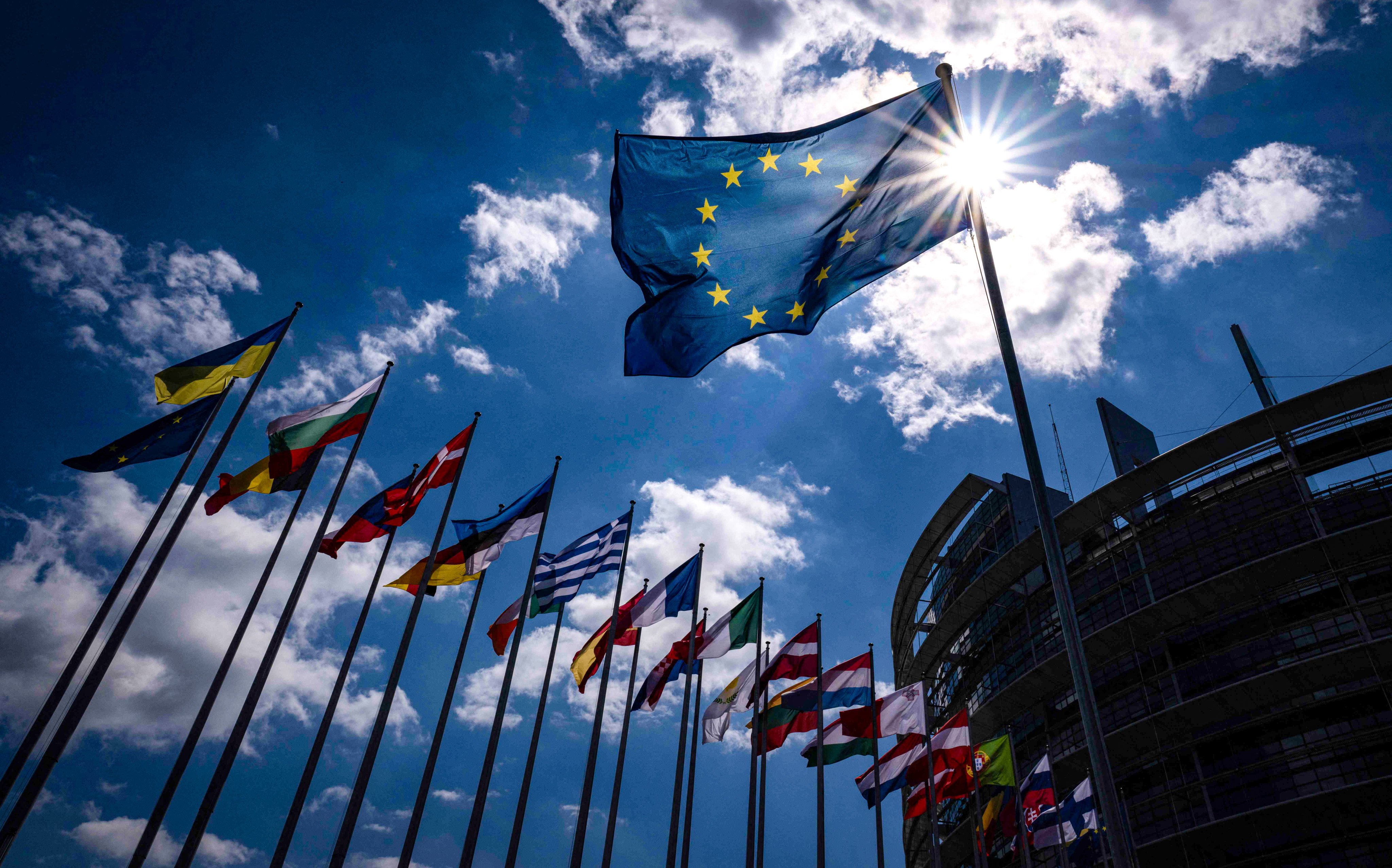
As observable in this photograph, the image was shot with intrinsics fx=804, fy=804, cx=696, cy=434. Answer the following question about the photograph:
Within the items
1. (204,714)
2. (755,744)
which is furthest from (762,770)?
(204,714)

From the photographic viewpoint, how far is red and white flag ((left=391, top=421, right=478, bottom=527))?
20.4m

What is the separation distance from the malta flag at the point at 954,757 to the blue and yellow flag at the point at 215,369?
→ 21.4 metres

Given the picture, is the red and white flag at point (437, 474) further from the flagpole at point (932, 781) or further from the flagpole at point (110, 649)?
the flagpole at point (932, 781)

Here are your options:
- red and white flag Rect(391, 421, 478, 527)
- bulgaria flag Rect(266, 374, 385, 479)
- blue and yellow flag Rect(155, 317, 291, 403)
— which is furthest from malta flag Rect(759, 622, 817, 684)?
blue and yellow flag Rect(155, 317, 291, 403)

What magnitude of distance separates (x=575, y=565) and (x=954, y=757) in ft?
42.0

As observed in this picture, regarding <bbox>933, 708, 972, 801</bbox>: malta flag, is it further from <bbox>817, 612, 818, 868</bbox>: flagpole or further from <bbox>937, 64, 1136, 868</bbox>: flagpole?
<bbox>937, 64, 1136, 868</bbox>: flagpole

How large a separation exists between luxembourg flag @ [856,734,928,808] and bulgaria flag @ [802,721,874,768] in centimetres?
95

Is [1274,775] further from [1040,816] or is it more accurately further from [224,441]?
[224,441]

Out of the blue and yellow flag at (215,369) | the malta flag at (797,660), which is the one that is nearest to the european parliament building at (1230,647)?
the malta flag at (797,660)

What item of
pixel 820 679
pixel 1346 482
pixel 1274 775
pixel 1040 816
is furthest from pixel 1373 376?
pixel 820 679

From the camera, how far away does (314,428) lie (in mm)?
19203

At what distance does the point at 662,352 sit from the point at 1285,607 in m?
30.5

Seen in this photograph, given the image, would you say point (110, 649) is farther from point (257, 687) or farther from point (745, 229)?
point (745, 229)

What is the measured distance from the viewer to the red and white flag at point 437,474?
67.1ft
